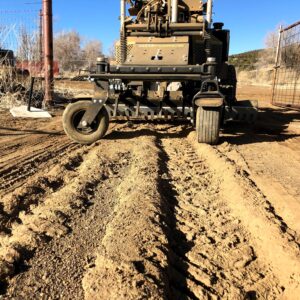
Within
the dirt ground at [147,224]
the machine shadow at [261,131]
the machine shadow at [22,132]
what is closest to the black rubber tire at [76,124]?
the dirt ground at [147,224]

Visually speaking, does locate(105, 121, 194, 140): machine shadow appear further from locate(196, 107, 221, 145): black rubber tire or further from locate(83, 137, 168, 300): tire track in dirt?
locate(83, 137, 168, 300): tire track in dirt

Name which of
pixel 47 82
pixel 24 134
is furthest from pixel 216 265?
pixel 47 82

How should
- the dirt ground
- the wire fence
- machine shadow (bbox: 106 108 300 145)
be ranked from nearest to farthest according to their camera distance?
the dirt ground < machine shadow (bbox: 106 108 300 145) < the wire fence

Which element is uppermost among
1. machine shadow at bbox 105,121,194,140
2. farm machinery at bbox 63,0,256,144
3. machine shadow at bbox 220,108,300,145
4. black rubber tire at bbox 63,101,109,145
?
farm machinery at bbox 63,0,256,144

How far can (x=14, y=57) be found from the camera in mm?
12547


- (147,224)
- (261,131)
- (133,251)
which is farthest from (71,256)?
(261,131)

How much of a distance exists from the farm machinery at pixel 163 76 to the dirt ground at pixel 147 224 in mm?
643

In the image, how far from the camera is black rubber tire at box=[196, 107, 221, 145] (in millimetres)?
6301

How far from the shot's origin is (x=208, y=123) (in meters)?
6.36

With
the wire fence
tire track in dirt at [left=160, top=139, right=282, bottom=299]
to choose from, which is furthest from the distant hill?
tire track in dirt at [left=160, top=139, right=282, bottom=299]

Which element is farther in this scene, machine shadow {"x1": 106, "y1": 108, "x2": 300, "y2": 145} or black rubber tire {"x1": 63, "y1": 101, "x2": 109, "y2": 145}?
machine shadow {"x1": 106, "y1": 108, "x2": 300, "y2": 145}

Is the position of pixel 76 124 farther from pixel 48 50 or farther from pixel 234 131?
pixel 48 50

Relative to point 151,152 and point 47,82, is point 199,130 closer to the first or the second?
point 151,152

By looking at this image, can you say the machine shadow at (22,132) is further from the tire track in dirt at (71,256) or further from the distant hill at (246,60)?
the distant hill at (246,60)
